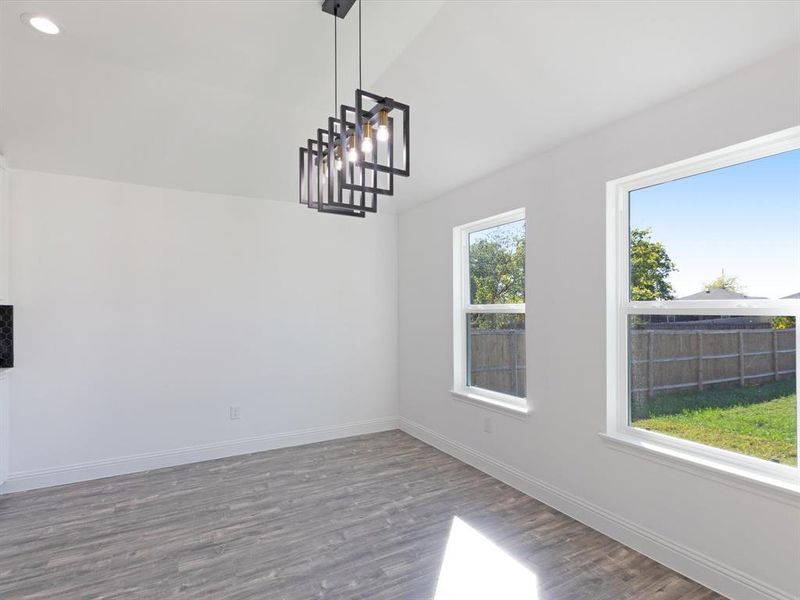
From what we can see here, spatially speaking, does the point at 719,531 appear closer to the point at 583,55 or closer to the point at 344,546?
the point at 344,546

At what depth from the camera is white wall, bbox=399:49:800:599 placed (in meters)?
1.86

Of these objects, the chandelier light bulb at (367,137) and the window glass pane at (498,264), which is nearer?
the chandelier light bulb at (367,137)

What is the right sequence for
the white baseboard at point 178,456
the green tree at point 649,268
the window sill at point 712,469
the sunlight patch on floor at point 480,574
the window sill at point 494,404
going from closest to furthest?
the window sill at point 712,469 → the sunlight patch on floor at point 480,574 → the green tree at point 649,268 → the window sill at point 494,404 → the white baseboard at point 178,456

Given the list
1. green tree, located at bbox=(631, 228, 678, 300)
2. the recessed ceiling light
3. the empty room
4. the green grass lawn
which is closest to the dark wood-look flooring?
the empty room

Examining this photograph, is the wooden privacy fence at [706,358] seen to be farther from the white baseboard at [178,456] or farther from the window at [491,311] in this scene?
the white baseboard at [178,456]

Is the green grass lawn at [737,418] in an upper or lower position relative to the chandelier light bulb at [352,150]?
lower

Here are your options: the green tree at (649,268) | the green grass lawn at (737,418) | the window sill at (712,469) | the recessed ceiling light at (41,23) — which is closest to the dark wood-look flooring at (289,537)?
the window sill at (712,469)

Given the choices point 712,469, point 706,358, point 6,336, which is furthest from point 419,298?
point 6,336

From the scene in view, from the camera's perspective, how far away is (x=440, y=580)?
7.00 feet

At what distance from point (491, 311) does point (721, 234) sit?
1798 millimetres

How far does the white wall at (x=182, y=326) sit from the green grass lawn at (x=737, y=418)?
2993mm

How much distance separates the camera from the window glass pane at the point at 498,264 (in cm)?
340

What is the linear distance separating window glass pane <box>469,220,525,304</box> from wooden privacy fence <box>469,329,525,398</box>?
0.99 ft

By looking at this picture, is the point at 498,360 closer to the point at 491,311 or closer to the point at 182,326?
the point at 491,311
